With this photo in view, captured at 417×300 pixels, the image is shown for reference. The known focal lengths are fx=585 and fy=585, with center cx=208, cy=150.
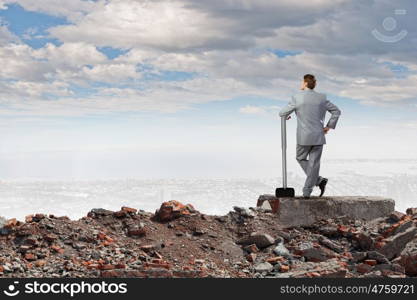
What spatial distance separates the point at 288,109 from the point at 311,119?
1.57 ft

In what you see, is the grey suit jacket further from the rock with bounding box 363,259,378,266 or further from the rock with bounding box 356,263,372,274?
the rock with bounding box 356,263,372,274

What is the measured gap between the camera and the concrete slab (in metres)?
11.1

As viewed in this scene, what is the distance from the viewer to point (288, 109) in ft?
36.6

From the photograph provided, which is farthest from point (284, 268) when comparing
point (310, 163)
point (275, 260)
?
point (310, 163)

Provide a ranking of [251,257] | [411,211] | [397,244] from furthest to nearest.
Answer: [411,211], [251,257], [397,244]

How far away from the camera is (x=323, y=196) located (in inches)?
458

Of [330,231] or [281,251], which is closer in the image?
[281,251]

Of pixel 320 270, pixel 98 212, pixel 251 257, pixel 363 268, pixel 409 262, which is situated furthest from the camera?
pixel 98 212

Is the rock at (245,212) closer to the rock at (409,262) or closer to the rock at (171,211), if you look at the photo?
the rock at (171,211)

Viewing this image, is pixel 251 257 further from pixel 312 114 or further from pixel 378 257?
pixel 312 114

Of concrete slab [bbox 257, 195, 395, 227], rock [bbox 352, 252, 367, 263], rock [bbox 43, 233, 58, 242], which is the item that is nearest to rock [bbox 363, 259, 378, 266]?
rock [bbox 352, 252, 367, 263]

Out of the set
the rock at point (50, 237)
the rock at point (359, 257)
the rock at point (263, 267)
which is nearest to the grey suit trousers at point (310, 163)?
the rock at point (359, 257)

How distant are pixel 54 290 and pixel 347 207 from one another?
6.37 meters

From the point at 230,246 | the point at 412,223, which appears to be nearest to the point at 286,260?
the point at 230,246
